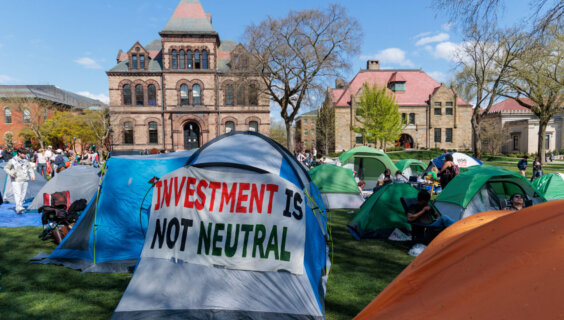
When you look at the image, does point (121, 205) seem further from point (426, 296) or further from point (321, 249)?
point (426, 296)

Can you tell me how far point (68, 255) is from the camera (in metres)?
5.76

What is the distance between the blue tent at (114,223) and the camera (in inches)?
223

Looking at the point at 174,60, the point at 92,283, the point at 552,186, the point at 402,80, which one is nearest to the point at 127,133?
the point at 174,60

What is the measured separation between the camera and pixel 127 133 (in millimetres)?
34500

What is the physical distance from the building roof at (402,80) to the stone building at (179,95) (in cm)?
1307

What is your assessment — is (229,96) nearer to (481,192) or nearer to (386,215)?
(386,215)

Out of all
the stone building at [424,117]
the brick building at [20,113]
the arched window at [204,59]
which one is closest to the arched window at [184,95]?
the arched window at [204,59]

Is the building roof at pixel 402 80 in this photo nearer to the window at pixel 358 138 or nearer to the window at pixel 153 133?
the window at pixel 358 138

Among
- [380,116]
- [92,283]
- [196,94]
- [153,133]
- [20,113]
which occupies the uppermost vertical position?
[196,94]

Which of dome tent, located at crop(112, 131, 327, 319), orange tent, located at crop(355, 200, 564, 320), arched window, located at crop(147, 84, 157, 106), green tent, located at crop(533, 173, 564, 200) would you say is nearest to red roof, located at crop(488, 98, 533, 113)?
green tent, located at crop(533, 173, 564, 200)

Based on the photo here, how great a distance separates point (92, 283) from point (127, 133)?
Answer: 32.8 m

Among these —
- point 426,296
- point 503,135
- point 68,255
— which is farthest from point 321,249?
point 503,135

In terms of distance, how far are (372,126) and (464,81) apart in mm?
10205

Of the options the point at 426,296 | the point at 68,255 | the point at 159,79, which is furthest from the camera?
the point at 159,79
